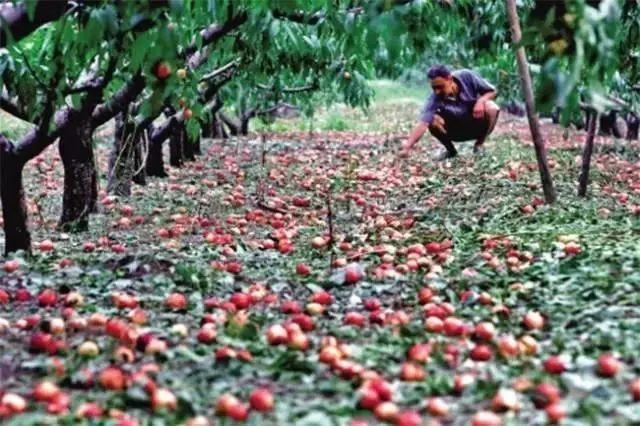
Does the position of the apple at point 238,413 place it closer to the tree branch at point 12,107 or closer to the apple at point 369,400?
the apple at point 369,400

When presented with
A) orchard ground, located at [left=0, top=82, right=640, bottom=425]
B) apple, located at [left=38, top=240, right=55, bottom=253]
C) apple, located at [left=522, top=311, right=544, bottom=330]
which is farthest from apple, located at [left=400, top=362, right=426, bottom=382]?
apple, located at [left=38, top=240, right=55, bottom=253]

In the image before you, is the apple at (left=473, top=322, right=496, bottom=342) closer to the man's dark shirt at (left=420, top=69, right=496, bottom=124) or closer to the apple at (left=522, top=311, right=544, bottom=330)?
the apple at (left=522, top=311, right=544, bottom=330)

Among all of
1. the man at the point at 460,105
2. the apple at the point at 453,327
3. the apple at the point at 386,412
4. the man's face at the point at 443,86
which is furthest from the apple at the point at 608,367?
the man's face at the point at 443,86

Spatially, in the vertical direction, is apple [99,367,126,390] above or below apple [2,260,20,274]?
above

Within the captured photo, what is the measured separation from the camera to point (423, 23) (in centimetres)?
490

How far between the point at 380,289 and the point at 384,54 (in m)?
6.21

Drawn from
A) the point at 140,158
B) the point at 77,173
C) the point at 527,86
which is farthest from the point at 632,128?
the point at 77,173

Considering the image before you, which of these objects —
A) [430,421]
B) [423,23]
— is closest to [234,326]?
[430,421]

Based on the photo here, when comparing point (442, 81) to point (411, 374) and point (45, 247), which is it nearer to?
point (45, 247)

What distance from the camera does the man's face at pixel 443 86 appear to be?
7535 millimetres

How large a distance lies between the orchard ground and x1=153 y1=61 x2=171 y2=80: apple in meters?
0.97

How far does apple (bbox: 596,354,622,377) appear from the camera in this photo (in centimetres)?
308

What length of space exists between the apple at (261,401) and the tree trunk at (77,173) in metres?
4.04

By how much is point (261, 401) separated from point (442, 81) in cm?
512
